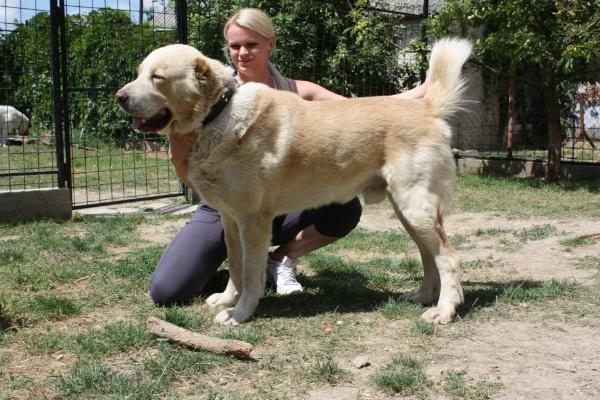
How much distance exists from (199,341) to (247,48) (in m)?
1.91

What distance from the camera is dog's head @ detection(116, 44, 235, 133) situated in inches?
124

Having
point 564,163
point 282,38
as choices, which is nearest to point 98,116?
point 282,38

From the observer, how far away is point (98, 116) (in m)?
11.6

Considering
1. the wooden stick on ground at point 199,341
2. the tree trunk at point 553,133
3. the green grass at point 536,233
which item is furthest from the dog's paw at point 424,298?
the tree trunk at point 553,133

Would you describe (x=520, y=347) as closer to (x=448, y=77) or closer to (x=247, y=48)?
(x=448, y=77)

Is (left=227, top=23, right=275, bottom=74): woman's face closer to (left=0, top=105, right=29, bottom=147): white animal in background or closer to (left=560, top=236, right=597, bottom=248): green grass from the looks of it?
(left=560, top=236, right=597, bottom=248): green grass

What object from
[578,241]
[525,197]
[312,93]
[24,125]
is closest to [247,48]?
[312,93]

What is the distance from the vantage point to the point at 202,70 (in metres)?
3.22

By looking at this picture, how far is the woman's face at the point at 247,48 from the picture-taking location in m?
3.97

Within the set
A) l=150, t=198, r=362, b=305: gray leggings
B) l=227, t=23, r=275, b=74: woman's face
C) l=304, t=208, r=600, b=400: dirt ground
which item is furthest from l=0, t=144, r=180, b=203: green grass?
l=304, t=208, r=600, b=400: dirt ground

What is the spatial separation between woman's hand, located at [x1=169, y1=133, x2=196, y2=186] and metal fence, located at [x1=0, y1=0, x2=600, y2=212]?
3998 millimetres

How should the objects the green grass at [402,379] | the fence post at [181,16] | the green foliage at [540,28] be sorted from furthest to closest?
the fence post at [181,16] → the green foliage at [540,28] → the green grass at [402,379]

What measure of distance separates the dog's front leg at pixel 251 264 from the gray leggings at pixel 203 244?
410mm

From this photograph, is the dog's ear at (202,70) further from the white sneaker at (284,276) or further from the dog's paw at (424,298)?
the dog's paw at (424,298)
